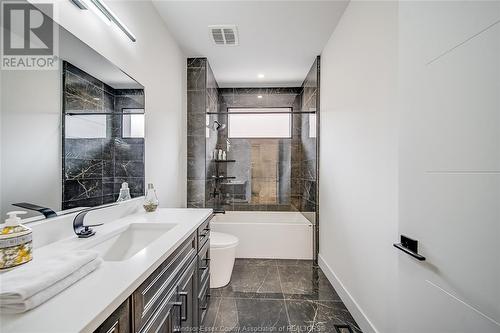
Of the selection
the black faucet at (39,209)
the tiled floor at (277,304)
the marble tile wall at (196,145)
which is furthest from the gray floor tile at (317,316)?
the black faucet at (39,209)

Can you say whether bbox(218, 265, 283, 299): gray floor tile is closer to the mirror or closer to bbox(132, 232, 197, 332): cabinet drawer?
bbox(132, 232, 197, 332): cabinet drawer

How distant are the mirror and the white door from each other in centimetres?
156

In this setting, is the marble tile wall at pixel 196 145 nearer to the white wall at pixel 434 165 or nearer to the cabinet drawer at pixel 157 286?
the cabinet drawer at pixel 157 286

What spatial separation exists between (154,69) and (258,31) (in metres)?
1.19

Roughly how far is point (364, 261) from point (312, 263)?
4.75 feet

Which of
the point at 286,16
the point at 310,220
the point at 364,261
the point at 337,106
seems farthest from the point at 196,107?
the point at 364,261

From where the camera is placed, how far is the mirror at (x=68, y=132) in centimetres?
91

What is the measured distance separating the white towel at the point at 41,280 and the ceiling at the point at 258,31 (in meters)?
Answer: 2.24

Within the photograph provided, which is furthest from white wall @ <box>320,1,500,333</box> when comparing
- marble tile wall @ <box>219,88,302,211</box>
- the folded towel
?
marble tile wall @ <box>219,88,302,211</box>

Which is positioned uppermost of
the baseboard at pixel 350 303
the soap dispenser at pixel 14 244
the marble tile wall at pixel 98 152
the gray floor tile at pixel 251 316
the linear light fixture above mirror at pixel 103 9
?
the linear light fixture above mirror at pixel 103 9

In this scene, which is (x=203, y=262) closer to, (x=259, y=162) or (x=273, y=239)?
(x=273, y=239)

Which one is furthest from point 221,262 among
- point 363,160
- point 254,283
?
point 363,160

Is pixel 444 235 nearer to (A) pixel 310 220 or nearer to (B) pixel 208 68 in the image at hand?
(A) pixel 310 220

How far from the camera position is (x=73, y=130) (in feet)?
3.95
